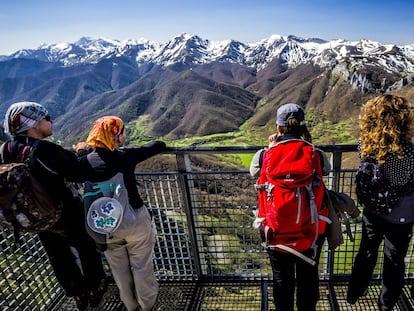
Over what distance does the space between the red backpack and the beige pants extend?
40.7 inches

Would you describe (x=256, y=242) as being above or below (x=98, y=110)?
above

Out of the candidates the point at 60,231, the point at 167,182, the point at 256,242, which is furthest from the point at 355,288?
the point at 60,231

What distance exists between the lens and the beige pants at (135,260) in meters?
2.74

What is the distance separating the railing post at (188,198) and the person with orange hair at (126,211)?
401mm

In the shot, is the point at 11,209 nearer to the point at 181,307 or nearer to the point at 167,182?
the point at 167,182

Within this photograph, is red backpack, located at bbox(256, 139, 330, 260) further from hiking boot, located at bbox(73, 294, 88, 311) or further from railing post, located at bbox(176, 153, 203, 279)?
hiking boot, located at bbox(73, 294, 88, 311)

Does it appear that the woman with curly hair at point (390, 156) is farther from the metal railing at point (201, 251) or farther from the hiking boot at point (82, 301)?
the hiking boot at point (82, 301)

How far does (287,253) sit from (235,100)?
163 m

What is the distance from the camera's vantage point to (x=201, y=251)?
379cm

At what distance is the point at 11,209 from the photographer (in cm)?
238

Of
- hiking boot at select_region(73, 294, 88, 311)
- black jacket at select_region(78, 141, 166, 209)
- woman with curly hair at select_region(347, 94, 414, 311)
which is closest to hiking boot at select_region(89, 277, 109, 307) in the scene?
hiking boot at select_region(73, 294, 88, 311)

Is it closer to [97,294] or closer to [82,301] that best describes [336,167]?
[97,294]

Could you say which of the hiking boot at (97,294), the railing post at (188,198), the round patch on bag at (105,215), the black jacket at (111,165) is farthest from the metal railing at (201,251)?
the round patch on bag at (105,215)

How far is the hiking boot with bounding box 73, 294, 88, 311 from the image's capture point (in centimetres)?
320
